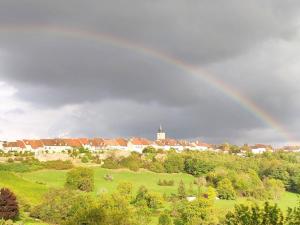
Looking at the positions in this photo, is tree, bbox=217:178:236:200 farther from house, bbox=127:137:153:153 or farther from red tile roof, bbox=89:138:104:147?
house, bbox=127:137:153:153

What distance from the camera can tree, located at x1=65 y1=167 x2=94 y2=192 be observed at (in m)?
88.2

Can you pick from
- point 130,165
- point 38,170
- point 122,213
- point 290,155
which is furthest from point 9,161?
point 290,155

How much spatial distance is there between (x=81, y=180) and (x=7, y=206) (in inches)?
1209

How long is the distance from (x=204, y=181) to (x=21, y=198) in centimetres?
5147

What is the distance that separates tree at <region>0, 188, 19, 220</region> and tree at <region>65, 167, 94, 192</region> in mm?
28928

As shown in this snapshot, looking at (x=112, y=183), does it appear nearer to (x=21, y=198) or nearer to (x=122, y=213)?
(x=21, y=198)

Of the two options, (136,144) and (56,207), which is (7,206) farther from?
(136,144)

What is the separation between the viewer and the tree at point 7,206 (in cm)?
5750

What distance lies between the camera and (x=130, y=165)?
389 feet

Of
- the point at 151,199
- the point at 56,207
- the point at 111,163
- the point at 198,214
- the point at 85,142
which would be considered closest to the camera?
the point at 198,214

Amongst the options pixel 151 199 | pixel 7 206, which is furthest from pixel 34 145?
pixel 7 206

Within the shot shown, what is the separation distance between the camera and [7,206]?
5781 cm

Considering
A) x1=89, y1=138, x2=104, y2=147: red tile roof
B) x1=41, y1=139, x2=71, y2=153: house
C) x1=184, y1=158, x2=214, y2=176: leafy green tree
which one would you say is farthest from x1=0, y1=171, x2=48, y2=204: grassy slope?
x1=89, y1=138, x2=104, y2=147: red tile roof

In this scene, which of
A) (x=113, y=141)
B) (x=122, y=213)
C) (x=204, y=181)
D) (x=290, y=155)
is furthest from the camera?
(x=113, y=141)
